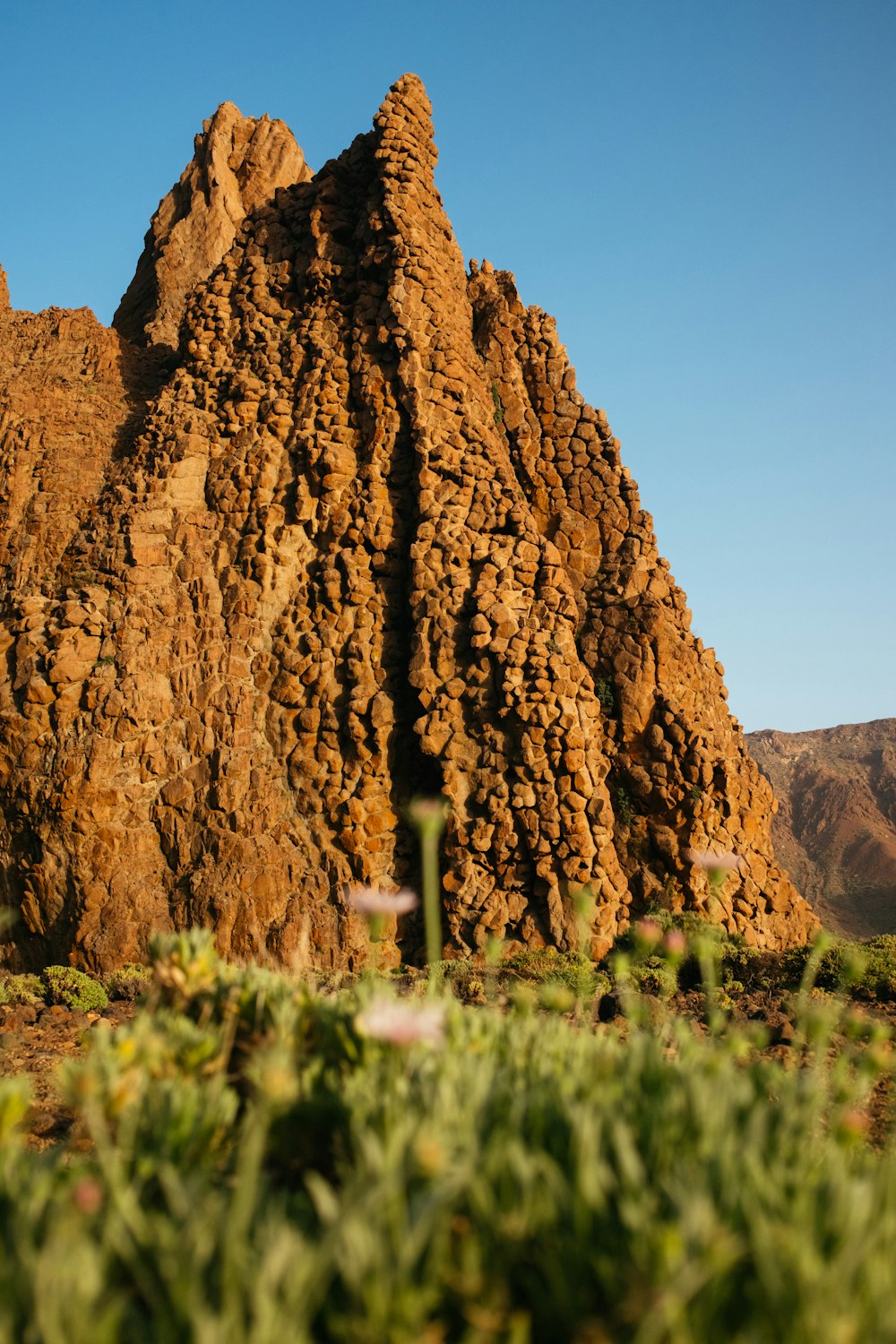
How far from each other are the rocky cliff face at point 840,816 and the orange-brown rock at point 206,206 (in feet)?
111

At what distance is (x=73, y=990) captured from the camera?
928 centimetres

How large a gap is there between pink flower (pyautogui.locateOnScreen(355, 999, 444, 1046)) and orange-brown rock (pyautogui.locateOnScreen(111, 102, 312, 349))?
21.7 meters

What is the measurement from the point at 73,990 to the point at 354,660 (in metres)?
4.83

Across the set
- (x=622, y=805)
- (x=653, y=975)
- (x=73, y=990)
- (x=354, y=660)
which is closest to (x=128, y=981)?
(x=73, y=990)

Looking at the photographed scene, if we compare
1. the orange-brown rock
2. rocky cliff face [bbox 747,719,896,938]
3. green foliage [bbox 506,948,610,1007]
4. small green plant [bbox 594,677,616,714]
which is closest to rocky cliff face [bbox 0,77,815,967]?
small green plant [bbox 594,677,616,714]

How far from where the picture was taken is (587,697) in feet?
38.0

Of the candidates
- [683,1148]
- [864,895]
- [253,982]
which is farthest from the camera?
[864,895]

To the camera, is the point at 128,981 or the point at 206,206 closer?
the point at 128,981

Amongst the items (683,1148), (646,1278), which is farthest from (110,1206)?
(683,1148)

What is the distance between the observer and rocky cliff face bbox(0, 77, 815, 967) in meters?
10.8

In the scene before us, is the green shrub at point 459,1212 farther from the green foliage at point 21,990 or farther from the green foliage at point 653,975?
the green foliage at point 21,990

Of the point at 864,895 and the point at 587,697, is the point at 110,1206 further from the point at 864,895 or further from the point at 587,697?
the point at 864,895

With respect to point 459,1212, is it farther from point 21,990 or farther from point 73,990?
point 21,990

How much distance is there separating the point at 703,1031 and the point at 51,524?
35.6 feet
